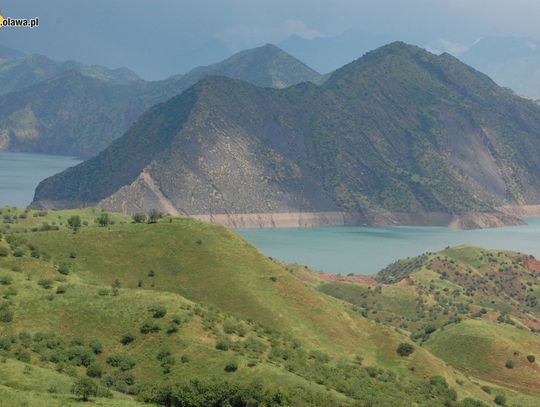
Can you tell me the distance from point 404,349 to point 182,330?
33676mm

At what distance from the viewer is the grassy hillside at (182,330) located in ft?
203

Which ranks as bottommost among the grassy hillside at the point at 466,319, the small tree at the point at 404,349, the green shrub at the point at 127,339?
the grassy hillside at the point at 466,319

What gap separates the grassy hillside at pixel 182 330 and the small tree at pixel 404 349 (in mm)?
872

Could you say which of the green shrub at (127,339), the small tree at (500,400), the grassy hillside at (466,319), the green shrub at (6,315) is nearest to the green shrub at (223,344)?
the green shrub at (127,339)

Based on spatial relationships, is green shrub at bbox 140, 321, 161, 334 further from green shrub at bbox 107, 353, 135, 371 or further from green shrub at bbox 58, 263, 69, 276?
green shrub at bbox 58, 263, 69, 276

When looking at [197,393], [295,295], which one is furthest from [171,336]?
[295,295]

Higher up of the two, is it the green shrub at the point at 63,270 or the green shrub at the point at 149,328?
the green shrub at the point at 63,270

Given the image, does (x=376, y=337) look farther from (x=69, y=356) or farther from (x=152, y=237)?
(x=69, y=356)

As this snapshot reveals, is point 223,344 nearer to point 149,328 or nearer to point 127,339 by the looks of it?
point 149,328

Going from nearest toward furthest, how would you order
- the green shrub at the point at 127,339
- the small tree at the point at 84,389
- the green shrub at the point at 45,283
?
the small tree at the point at 84,389 → the green shrub at the point at 127,339 → the green shrub at the point at 45,283

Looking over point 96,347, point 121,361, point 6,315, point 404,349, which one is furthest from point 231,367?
point 404,349

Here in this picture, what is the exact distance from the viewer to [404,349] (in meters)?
93.9

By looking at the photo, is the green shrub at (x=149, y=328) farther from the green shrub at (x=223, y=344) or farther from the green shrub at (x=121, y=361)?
the green shrub at (x=223, y=344)

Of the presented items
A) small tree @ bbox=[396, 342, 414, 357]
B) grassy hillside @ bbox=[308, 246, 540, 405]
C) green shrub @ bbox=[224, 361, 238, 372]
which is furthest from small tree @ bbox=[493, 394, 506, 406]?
green shrub @ bbox=[224, 361, 238, 372]
